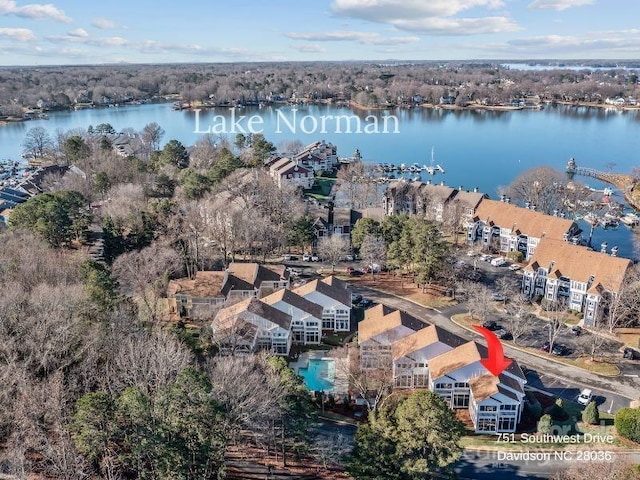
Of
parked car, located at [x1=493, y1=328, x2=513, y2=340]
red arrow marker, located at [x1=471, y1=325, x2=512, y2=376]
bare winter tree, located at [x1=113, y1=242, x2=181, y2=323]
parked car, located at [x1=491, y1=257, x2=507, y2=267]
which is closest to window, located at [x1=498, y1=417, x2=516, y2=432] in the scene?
red arrow marker, located at [x1=471, y1=325, x2=512, y2=376]

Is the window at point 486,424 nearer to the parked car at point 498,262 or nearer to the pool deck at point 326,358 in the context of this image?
the pool deck at point 326,358

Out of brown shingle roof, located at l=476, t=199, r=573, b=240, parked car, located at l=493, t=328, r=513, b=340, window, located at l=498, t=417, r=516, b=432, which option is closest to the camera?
window, located at l=498, t=417, r=516, b=432

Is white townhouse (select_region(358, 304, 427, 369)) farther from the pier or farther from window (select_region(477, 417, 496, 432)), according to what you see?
the pier

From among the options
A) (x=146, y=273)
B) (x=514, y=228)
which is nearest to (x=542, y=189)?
(x=514, y=228)

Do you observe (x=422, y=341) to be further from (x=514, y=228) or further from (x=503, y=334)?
(x=514, y=228)

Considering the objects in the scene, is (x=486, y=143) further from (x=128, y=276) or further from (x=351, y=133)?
(x=128, y=276)

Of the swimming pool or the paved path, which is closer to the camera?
the paved path
